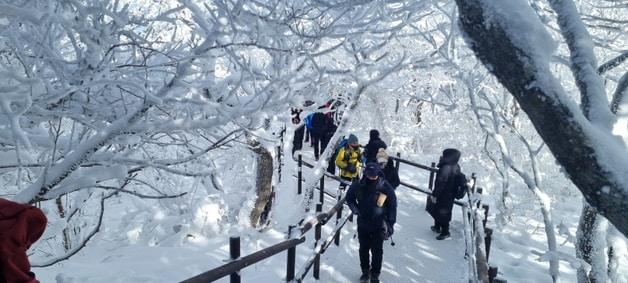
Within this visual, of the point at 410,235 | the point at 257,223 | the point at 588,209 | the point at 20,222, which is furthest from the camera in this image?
the point at 257,223

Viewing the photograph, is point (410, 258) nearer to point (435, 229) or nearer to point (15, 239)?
point (435, 229)

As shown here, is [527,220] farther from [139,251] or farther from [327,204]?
[139,251]

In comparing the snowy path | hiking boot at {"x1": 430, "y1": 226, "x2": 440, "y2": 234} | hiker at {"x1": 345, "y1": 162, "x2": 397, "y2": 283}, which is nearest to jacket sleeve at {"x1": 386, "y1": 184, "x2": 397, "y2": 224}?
hiker at {"x1": 345, "y1": 162, "x2": 397, "y2": 283}

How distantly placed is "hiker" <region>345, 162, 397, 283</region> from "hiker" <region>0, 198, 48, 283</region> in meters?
3.49

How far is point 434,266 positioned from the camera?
18.0ft

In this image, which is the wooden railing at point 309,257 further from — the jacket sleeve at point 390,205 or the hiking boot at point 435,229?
the hiking boot at point 435,229

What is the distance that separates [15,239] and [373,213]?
11.8ft

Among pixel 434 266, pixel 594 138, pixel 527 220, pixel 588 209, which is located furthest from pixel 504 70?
pixel 527 220

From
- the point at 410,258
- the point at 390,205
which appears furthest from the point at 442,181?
the point at 390,205

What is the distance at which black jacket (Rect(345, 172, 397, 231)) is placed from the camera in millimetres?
4605

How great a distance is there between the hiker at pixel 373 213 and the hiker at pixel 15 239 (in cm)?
349

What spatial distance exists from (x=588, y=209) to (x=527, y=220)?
276 inches

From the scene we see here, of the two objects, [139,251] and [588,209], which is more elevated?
[588,209]

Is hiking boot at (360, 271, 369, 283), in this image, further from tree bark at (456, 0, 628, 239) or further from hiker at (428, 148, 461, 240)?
tree bark at (456, 0, 628, 239)
